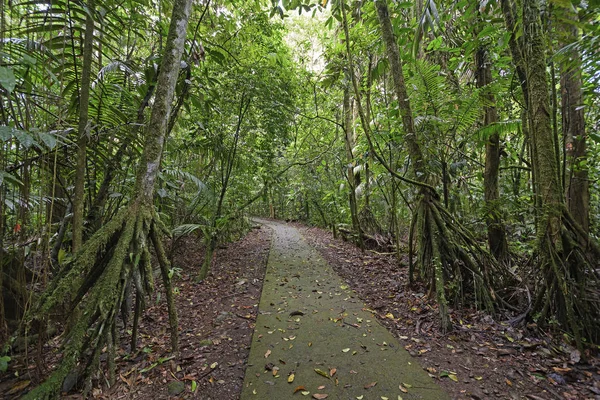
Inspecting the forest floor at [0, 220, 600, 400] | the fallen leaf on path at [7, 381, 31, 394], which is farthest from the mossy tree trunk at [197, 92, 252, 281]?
the fallen leaf on path at [7, 381, 31, 394]

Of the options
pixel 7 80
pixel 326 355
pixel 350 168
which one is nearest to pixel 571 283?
pixel 326 355

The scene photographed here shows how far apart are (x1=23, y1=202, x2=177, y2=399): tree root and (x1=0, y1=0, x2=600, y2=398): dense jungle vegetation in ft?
0.04

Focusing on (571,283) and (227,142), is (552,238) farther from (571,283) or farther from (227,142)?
(227,142)

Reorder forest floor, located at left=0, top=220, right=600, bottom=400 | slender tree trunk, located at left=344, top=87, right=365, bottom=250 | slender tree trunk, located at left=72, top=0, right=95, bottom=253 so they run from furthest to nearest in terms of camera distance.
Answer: slender tree trunk, located at left=344, top=87, right=365, bottom=250
slender tree trunk, located at left=72, top=0, right=95, bottom=253
forest floor, located at left=0, top=220, right=600, bottom=400

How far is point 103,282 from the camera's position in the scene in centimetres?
205

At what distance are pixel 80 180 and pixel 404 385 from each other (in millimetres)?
3091

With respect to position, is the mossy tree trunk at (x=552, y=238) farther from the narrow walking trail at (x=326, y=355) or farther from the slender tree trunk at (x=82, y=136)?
the slender tree trunk at (x=82, y=136)

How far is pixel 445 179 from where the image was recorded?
4.27 metres

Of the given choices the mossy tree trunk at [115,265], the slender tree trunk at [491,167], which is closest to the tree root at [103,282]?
the mossy tree trunk at [115,265]

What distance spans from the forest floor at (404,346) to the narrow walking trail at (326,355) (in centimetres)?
11

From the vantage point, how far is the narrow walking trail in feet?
7.21

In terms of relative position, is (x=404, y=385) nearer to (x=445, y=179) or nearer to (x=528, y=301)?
(x=528, y=301)

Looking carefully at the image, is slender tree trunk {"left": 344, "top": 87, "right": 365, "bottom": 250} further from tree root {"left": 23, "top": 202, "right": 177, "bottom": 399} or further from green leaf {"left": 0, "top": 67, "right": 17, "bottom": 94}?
green leaf {"left": 0, "top": 67, "right": 17, "bottom": 94}

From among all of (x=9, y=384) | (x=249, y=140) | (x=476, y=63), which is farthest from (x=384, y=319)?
(x=249, y=140)
